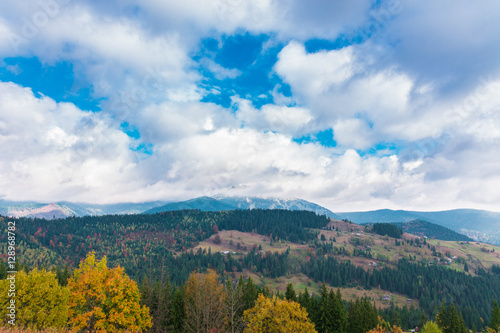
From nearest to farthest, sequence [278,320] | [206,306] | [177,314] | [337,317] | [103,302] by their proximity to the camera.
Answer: [103,302] < [278,320] < [206,306] < [337,317] < [177,314]

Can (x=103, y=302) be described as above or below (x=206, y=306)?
above

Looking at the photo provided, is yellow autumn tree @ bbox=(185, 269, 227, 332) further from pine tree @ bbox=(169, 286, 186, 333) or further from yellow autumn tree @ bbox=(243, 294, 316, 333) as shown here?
yellow autumn tree @ bbox=(243, 294, 316, 333)

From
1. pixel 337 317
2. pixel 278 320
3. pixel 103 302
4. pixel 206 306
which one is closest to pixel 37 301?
pixel 103 302

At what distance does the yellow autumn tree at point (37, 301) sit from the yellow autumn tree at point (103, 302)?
4239 mm

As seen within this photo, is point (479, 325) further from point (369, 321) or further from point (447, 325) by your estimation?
point (369, 321)

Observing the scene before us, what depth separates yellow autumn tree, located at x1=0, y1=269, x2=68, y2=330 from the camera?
4509 centimetres

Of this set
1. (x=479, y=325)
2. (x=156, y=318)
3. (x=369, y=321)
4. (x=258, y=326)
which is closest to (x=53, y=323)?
(x=156, y=318)

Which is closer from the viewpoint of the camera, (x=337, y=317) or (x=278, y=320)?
(x=278, y=320)

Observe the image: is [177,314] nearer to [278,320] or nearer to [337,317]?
[278,320]

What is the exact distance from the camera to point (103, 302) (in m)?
44.8

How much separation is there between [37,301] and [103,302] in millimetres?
13315

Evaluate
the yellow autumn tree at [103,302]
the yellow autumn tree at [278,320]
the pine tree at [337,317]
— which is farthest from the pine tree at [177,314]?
the pine tree at [337,317]

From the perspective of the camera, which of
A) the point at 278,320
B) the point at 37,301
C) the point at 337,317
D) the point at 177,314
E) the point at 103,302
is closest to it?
the point at 103,302

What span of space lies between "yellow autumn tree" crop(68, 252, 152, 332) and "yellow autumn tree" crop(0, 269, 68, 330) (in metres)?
4.24
